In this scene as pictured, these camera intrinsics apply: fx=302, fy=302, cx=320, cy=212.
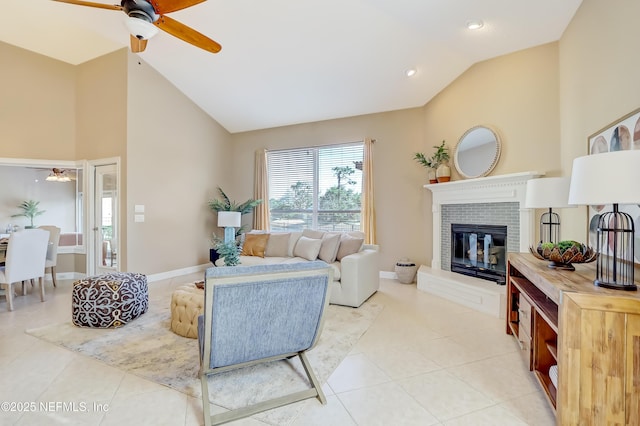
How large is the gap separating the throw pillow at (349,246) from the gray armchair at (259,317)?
227cm

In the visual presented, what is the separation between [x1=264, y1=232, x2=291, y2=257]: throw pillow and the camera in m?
4.71

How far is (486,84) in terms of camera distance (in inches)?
160

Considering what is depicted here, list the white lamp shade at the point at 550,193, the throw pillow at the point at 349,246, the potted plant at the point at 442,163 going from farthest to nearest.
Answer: the potted plant at the point at 442,163
the throw pillow at the point at 349,246
the white lamp shade at the point at 550,193

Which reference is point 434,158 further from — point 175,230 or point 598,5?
point 175,230

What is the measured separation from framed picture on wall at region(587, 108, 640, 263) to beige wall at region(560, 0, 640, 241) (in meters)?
0.07

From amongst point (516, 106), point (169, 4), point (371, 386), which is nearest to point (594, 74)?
point (516, 106)

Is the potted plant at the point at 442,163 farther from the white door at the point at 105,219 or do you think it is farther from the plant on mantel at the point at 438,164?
the white door at the point at 105,219

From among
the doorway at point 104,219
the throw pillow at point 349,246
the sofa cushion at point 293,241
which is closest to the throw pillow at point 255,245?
the sofa cushion at point 293,241

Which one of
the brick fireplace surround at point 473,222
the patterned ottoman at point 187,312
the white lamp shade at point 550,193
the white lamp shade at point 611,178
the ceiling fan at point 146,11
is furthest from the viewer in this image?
the brick fireplace surround at point 473,222

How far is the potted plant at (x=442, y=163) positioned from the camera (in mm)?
4516

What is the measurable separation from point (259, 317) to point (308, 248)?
8.69 ft

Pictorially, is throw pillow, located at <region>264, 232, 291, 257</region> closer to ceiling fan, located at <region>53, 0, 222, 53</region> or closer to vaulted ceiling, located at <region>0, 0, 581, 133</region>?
vaulted ceiling, located at <region>0, 0, 581, 133</region>

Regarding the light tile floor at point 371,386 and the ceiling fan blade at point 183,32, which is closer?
the light tile floor at point 371,386

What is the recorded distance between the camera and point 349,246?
14.0 ft
